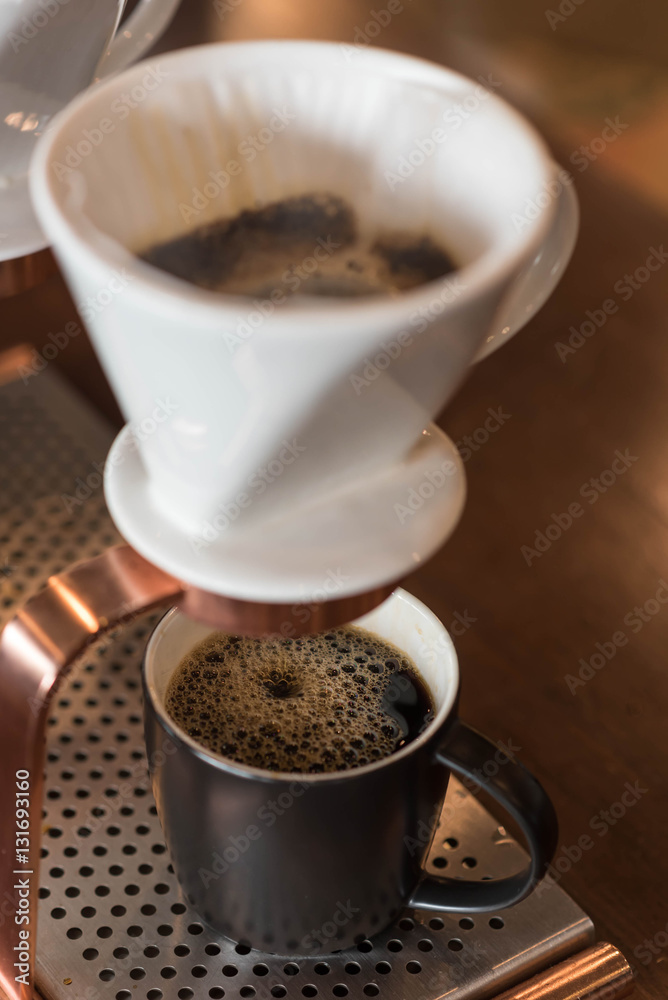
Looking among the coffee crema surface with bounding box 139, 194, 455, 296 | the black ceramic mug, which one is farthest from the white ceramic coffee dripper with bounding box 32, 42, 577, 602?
the black ceramic mug

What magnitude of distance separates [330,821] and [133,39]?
0.34 metres

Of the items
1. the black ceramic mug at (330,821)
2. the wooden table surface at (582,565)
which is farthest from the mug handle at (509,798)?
the wooden table surface at (582,565)

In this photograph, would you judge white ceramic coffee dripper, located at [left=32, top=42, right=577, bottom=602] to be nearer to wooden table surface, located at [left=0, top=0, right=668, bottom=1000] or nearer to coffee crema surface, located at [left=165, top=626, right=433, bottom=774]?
coffee crema surface, located at [left=165, top=626, right=433, bottom=774]

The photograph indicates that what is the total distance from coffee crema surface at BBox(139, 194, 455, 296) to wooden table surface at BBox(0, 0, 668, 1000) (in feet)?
1.19

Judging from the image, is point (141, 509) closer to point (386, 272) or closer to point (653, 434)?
point (386, 272)

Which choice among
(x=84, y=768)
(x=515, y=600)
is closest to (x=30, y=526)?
(x=84, y=768)

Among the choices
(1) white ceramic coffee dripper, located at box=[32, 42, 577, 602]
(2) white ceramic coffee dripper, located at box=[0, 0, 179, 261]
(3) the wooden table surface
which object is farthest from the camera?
(3) the wooden table surface

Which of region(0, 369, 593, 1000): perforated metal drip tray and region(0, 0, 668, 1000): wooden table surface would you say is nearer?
region(0, 369, 593, 1000): perforated metal drip tray

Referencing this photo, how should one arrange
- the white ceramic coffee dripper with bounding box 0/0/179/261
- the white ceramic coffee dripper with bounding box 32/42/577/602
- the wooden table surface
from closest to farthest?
the white ceramic coffee dripper with bounding box 32/42/577/602 < the white ceramic coffee dripper with bounding box 0/0/179/261 < the wooden table surface

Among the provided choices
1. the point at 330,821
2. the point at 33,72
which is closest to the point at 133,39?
the point at 33,72

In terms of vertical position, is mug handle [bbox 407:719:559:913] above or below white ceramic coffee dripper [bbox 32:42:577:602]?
below

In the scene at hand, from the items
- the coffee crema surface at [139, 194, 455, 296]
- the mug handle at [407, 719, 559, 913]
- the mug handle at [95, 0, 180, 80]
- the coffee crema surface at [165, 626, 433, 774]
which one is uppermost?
the coffee crema surface at [139, 194, 455, 296]

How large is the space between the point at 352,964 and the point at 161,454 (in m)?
0.27

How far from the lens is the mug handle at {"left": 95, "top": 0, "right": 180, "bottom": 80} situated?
0.46 m
